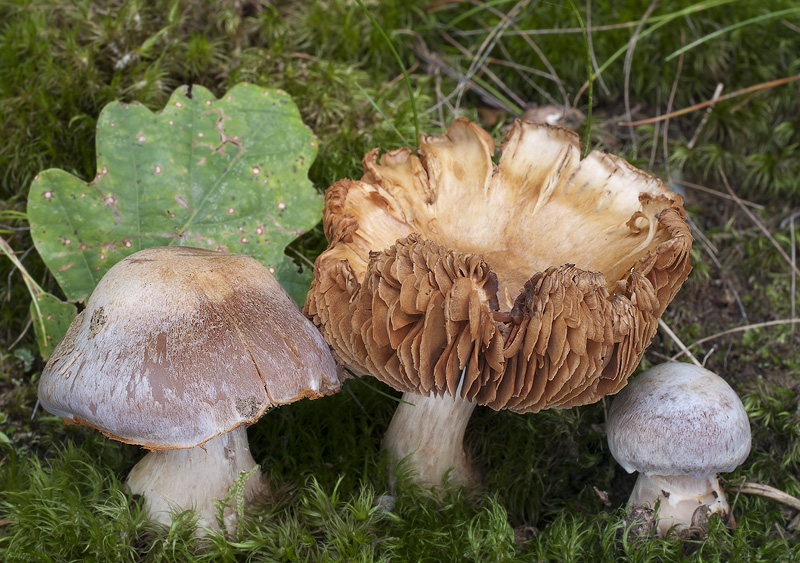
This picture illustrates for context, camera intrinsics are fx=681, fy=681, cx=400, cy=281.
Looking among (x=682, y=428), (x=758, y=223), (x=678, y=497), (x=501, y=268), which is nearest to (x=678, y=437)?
(x=682, y=428)

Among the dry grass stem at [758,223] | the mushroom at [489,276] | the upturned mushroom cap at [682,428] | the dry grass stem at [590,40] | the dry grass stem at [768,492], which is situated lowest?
the dry grass stem at [768,492]

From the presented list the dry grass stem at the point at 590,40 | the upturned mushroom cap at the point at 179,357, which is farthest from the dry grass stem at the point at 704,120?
the upturned mushroom cap at the point at 179,357

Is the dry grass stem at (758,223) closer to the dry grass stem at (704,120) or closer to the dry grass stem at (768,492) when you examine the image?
the dry grass stem at (704,120)

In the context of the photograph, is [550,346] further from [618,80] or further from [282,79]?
[618,80]

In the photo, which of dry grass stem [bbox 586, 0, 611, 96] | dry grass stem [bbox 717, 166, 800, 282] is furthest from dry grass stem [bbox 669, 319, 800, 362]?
dry grass stem [bbox 586, 0, 611, 96]

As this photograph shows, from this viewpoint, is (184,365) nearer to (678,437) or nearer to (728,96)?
(678,437)

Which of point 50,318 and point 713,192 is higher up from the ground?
point 713,192

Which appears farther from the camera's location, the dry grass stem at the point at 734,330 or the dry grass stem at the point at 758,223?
the dry grass stem at the point at 758,223
